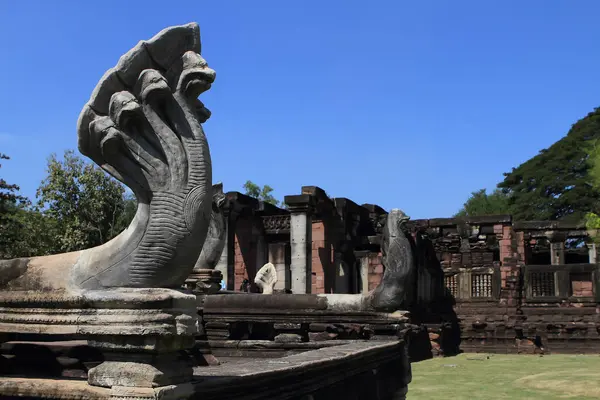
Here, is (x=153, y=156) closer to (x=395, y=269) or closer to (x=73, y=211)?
(x=395, y=269)

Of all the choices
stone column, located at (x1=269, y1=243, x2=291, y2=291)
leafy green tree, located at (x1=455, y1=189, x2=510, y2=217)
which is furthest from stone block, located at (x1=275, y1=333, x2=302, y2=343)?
leafy green tree, located at (x1=455, y1=189, x2=510, y2=217)

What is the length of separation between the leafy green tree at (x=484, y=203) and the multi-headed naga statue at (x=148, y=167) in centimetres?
4742

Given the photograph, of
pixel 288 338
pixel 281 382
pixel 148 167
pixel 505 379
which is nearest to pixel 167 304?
pixel 148 167

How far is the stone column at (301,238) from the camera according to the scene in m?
21.7

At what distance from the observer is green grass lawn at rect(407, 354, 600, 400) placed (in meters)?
10.3

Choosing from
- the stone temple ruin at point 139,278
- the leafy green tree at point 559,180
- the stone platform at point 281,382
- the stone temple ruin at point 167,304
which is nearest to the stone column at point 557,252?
the leafy green tree at point 559,180

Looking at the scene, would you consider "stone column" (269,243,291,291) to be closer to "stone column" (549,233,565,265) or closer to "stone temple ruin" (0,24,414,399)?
"stone column" (549,233,565,265)

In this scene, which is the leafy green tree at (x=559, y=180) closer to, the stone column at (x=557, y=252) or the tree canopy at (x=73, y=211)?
the stone column at (x=557, y=252)

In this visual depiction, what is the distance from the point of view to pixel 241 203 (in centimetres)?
2469

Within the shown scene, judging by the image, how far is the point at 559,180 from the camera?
3622 centimetres

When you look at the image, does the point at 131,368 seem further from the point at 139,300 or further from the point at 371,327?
the point at 371,327

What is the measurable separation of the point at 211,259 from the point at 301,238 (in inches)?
473

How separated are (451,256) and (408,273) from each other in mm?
15440

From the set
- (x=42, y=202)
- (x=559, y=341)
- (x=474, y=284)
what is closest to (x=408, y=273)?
(x=559, y=341)
